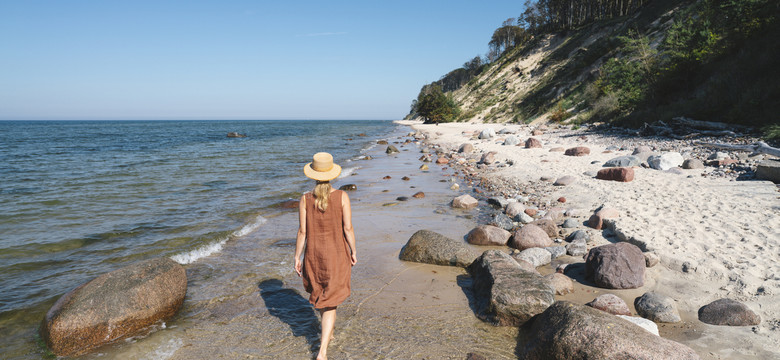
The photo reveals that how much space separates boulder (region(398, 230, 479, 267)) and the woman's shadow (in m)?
2.04

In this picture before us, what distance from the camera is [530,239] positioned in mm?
6887

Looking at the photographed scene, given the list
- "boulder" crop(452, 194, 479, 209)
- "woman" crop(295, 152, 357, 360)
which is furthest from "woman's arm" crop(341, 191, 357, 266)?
"boulder" crop(452, 194, 479, 209)

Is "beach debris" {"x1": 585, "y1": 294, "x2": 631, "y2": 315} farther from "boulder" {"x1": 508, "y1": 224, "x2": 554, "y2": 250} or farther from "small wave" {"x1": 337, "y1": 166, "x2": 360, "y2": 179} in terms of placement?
"small wave" {"x1": 337, "y1": 166, "x2": 360, "y2": 179}

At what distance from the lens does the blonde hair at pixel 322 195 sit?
12.3ft

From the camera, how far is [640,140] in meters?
15.2

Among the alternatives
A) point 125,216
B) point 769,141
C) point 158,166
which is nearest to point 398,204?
point 125,216

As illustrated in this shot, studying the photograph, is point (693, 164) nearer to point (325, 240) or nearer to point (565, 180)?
point (565, 180)

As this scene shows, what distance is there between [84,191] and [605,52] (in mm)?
39349

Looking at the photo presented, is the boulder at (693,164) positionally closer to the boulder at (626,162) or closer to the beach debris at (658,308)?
the boulder at (626,162)

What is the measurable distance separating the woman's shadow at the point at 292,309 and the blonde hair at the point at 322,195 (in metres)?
1.74

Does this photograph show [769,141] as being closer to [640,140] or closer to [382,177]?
[640,140]

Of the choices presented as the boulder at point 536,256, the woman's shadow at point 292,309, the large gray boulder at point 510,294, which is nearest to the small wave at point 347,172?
the woman's shadow at point 292,309

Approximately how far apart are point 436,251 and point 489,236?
4.40 feet

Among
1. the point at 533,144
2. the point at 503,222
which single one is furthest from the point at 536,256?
the point at 533,144
